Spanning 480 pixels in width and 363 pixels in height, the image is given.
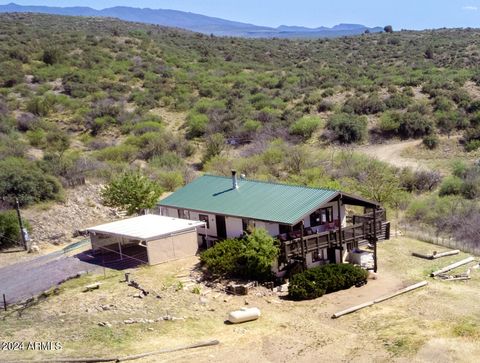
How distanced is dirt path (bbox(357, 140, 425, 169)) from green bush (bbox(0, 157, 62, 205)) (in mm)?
24907

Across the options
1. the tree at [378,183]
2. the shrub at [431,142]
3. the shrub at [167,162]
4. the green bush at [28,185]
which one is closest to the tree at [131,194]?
the green bush at [28,185]

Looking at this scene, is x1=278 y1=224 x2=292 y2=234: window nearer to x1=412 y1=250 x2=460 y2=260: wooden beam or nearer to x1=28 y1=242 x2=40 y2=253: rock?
x1=412 y1=250 x2=460 y2=260: wooden beam

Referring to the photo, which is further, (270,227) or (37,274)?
(37,274)

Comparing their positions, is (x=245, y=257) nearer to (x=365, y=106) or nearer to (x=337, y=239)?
(x=337, y=239)

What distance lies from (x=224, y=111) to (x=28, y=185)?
28.3 m

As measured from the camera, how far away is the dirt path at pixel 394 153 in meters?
44.5

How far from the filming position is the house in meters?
22.9

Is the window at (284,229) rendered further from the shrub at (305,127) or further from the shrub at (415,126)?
the shrub at (415,126)

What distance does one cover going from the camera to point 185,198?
27531mm

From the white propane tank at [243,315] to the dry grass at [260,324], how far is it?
0.77 ft

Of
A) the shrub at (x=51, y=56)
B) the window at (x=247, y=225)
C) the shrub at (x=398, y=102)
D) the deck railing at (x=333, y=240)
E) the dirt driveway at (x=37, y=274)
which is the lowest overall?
the dirt driveway at (x=37, y=274)

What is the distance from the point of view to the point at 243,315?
18984 millimetres

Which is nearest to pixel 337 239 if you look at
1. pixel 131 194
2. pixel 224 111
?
pixel 131 194

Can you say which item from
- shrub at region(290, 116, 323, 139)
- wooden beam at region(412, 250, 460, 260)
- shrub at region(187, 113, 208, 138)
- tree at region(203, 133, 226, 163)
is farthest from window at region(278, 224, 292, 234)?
shrub at region(187, 113, 208, 138)
